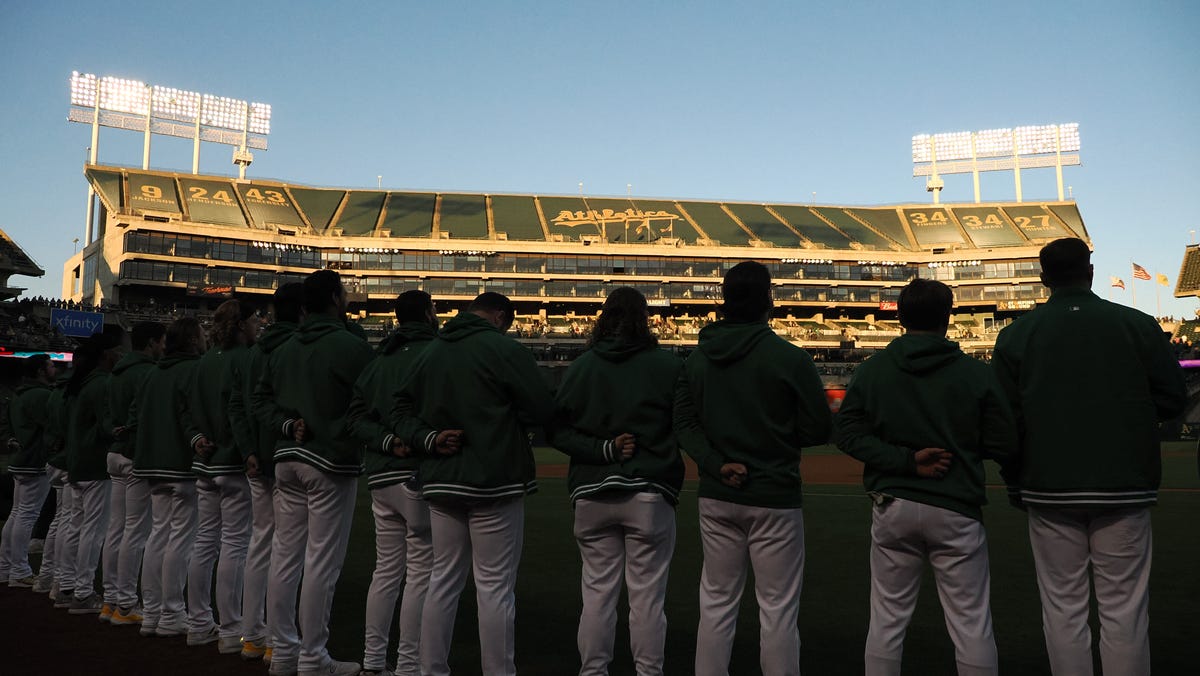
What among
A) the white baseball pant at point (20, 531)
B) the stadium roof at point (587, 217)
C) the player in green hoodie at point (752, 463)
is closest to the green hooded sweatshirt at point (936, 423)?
the player in green hoodie at point (752, 463)

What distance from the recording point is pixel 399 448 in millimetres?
5203

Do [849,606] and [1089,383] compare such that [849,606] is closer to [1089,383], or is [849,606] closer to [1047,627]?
[1047,627]

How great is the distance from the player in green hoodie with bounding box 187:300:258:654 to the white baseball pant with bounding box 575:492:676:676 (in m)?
2.77

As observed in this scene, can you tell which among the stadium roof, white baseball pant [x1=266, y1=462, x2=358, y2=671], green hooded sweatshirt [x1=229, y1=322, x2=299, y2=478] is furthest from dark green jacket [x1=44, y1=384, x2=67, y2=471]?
the stadium roof

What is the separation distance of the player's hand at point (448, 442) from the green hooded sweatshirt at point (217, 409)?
2.18 m

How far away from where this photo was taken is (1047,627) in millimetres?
4203

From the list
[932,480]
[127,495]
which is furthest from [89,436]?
[932,480]

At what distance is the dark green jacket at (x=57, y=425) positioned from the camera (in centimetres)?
878

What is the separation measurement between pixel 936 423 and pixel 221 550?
491cm

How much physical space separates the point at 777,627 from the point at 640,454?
42.9 inches

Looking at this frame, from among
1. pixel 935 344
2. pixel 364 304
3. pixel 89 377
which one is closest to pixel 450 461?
pixel 935 344

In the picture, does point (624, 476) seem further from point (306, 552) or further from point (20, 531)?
point (20, 531)

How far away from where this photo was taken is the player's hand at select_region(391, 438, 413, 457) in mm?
5184

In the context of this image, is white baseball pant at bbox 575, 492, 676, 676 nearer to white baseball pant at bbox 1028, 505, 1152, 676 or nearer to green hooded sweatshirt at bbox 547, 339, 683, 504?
green hooded sweatshirt at bbox 547, 339, 683, 504
